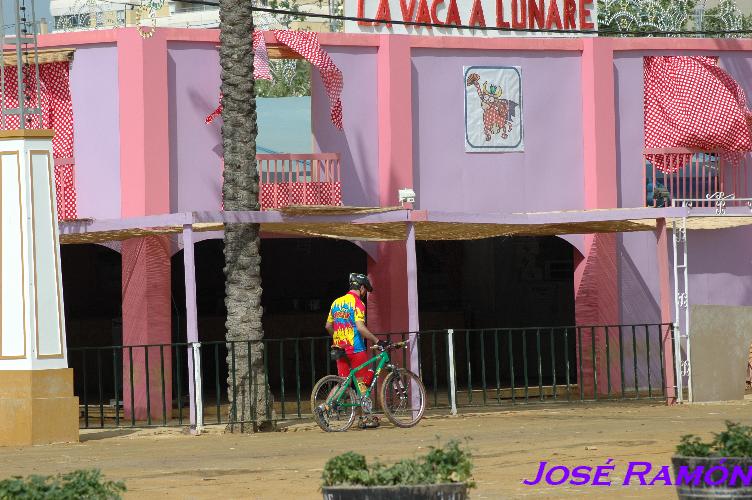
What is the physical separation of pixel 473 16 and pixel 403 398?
7889mm

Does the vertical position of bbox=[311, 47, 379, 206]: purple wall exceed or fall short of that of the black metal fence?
it exceeds it

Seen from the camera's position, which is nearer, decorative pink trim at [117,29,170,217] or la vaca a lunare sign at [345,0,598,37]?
decorative pink trim at [117,29,170,217]

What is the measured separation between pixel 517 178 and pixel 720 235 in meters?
3.30

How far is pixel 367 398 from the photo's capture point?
1705cm

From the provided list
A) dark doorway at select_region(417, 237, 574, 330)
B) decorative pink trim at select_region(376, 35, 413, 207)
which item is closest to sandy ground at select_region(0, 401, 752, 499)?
decorative pink trim at select_region(376, 35, 413, 207)

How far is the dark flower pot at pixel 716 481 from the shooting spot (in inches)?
351

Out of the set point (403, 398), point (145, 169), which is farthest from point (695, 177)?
point (145, 169)

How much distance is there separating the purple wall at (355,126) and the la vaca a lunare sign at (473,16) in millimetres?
822

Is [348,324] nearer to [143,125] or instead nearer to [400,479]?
[143,125]

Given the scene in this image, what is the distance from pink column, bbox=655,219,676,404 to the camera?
64.2 feet

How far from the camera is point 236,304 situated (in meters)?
18.0

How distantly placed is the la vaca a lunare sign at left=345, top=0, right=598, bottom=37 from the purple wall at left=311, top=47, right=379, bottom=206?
82 centimetres

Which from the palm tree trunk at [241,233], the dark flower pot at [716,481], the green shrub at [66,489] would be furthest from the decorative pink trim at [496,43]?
the green shrub at [66,489]

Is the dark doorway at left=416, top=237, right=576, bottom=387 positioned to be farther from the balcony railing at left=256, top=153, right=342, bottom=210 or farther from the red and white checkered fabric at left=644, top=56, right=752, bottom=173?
the balcony railing at left=256, top=153, right=342, bottom=210
